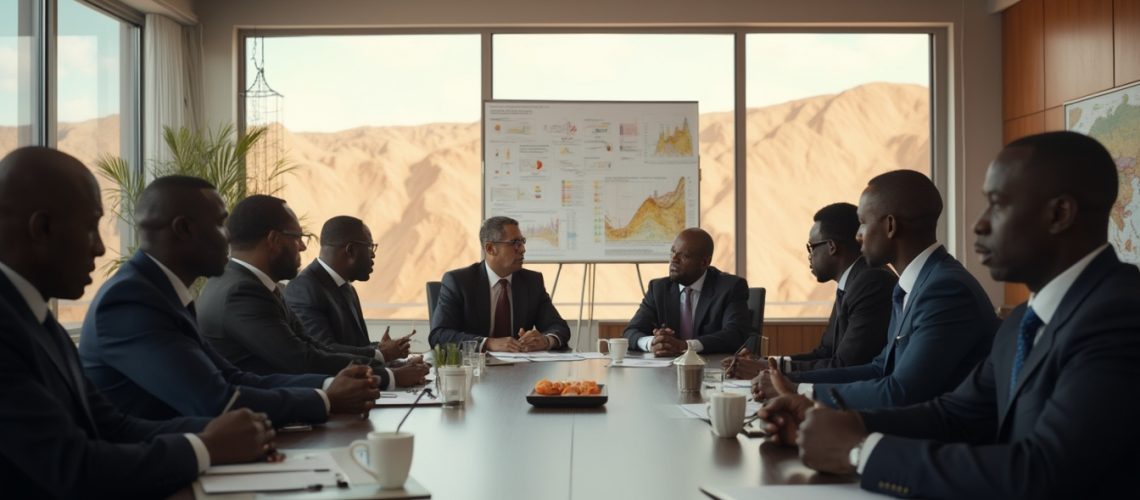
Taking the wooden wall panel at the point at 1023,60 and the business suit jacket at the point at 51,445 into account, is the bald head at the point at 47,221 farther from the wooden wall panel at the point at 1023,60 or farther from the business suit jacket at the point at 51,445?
the wooden wall panel at the point at 1023,60

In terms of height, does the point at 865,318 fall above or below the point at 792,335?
above

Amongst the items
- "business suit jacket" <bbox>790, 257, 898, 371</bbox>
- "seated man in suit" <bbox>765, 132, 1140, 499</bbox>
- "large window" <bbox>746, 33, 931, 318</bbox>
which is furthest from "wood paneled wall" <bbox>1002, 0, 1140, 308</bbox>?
"seated man in suit" <bbox>765, 132, 1140, 499</bbox>

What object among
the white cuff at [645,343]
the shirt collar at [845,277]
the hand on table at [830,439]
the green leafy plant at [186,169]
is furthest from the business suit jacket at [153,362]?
the green leafy plant at [186,169]

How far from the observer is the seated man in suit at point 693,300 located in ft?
18.6

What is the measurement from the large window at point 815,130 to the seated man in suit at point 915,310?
4954mm

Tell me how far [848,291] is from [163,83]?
17.9ft

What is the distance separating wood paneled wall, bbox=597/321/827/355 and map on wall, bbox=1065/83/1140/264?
7.59 feet

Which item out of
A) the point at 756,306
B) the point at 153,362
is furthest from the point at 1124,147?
the point at 153,362

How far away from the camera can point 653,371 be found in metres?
4.28

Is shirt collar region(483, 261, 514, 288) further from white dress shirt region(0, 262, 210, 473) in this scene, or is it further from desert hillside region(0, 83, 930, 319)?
white dress shirt region(0, 262, 210, 473)

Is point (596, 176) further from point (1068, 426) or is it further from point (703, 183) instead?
point (1068, 426)

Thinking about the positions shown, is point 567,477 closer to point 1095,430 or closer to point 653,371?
point 1095,430

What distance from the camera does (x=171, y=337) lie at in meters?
2.69

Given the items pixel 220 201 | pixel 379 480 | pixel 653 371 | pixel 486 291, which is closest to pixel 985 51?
pixel 486 291
